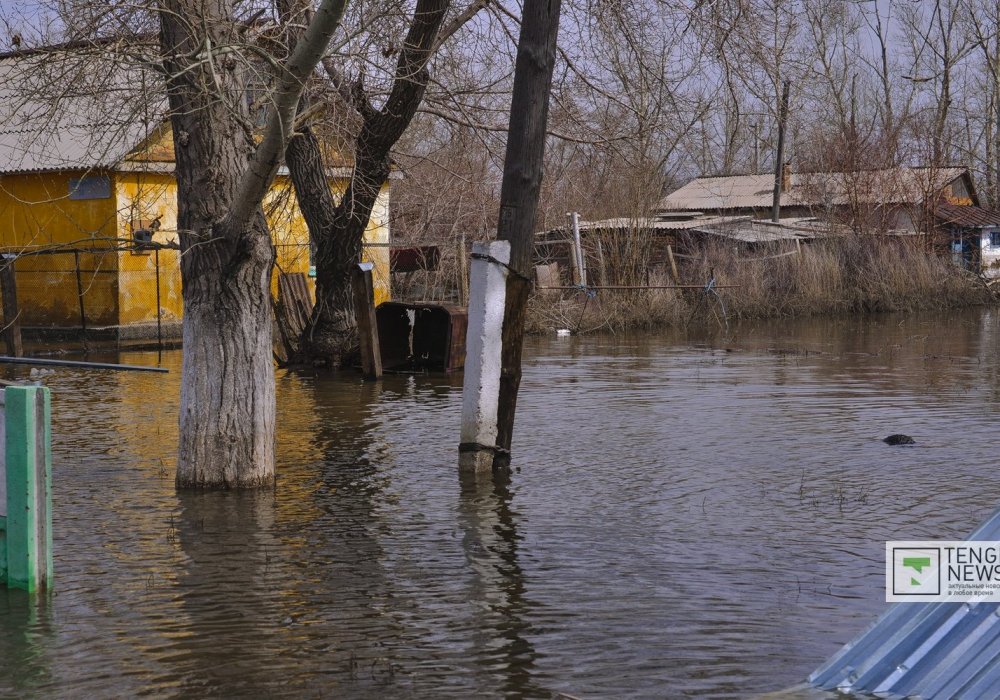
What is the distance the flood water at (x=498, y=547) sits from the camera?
16.5ft

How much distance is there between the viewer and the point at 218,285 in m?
8.42

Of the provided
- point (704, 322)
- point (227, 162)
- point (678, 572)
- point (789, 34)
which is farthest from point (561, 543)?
point (704, 322)

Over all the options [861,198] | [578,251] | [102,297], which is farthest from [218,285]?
[861,198]

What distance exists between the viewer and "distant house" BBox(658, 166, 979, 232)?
39.9 metres

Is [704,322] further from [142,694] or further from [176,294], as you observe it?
[142,694]

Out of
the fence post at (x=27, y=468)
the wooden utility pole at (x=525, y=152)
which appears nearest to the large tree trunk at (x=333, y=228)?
the wooden utility pole at (x=525, y=152)

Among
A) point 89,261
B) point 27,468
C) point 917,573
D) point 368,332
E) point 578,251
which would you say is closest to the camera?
point 917,573

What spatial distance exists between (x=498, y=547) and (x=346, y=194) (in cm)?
996

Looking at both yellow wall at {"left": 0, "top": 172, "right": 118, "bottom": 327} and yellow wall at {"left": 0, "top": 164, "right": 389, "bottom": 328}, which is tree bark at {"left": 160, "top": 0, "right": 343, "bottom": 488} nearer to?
yellow wall at {"left": 0, "top": 164, "right": 389, "bottom": 328}

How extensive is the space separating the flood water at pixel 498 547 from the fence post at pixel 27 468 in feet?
1.17

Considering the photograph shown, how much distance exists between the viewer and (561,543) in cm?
723

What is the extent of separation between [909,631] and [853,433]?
757 centimetres

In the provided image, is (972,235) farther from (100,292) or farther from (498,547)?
(498,547)

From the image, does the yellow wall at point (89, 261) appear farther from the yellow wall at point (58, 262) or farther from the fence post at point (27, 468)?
the fence post at point (27, 468)
